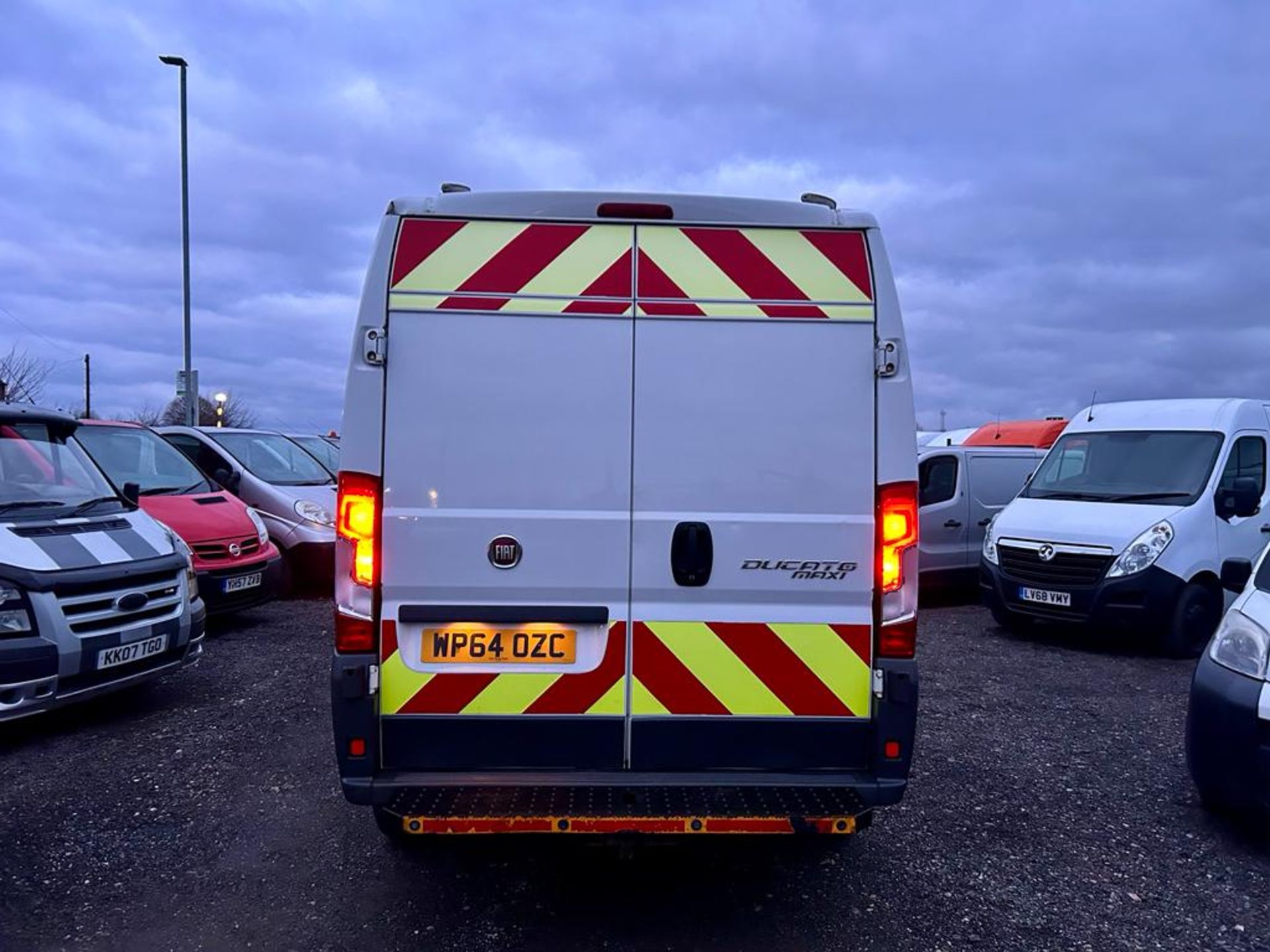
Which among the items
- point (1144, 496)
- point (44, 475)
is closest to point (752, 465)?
point (44, 475)

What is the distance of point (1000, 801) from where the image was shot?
465 cm

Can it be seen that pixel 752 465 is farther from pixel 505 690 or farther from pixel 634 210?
pixel 505 690

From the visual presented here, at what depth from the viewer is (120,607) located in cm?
543

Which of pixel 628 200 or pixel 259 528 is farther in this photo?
pixel 259 528

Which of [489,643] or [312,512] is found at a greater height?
[489,643]

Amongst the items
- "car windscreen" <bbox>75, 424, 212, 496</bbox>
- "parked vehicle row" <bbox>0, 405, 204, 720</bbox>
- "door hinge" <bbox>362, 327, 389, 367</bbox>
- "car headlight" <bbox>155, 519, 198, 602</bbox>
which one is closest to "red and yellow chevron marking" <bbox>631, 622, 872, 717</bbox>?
"door hinge" <bbox>362, 327, 389, 367</bbox>

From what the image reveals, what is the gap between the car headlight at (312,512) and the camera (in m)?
9.89

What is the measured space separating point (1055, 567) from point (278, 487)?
26.4ft

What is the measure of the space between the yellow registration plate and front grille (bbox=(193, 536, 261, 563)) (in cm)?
570

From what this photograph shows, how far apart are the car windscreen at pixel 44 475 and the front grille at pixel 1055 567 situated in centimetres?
746

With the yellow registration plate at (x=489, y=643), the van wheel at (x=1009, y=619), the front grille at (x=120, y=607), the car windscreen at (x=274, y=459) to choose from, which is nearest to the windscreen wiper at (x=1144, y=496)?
the van wheel at (x=1009, y=619)

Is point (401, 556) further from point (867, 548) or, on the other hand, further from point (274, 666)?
point (274, 666)

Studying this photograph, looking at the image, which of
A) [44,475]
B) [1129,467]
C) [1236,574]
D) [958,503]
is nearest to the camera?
[1236,574]

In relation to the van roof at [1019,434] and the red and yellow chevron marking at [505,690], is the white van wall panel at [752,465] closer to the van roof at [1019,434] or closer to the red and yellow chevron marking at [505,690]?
the red and yellow chevron marking at [505,690]
